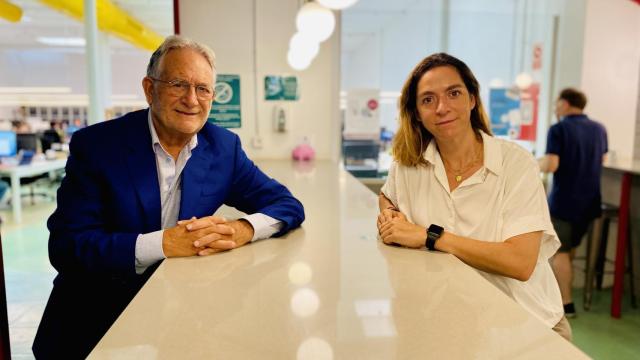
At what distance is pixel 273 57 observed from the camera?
13.5 ft

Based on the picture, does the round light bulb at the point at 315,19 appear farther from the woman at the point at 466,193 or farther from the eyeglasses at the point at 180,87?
the eyeglasses at the point at 180,87

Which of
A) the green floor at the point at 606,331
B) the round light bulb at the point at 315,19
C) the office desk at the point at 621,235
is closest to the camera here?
the green floor at the point at 606,331

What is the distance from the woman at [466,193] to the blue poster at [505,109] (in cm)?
351

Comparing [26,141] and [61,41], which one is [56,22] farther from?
[26,141]

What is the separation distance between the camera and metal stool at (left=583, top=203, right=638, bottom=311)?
384 cm

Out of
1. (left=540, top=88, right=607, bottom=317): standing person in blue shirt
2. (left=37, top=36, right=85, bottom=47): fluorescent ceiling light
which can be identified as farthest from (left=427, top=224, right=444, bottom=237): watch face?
(left=37, top=36, right=85, bottom=47): fluorescent ceiling light

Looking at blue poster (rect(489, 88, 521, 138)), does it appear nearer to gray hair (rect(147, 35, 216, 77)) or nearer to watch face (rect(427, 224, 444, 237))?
watch face (rect(427, 224, 444, 237))

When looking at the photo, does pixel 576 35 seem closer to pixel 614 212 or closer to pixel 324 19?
pixel 614 212

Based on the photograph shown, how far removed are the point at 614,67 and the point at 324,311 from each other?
474 centimetres

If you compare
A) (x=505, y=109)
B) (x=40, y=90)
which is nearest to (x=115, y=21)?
(x=505, y=109)

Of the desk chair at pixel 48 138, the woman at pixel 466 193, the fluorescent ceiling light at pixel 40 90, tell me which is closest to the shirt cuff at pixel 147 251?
the woman at pixel 466 193

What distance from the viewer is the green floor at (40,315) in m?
3.01

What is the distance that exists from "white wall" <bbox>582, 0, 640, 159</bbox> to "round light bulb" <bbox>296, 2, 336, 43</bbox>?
109 inches

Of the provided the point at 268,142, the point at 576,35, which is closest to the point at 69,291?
the point at 268,142
